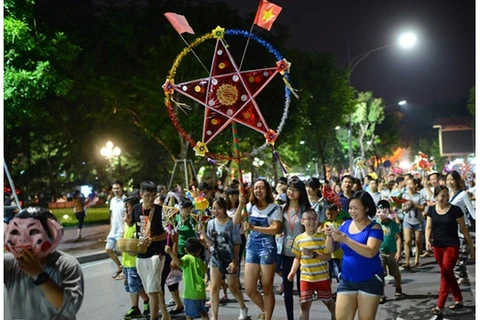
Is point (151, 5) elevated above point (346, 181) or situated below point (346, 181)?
above

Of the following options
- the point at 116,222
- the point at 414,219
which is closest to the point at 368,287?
the point at 116,222

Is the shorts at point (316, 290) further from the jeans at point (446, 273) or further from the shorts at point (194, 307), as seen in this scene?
the jeans at point (446, 273)

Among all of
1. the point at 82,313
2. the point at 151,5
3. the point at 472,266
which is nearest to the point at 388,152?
the point at 151,5

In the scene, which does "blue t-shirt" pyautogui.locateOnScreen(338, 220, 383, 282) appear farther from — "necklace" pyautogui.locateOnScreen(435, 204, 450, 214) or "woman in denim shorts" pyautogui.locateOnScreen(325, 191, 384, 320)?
"necklace" pyautogui.locateOnScreen(435, 204, 450, 214)

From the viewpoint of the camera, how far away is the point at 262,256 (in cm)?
709

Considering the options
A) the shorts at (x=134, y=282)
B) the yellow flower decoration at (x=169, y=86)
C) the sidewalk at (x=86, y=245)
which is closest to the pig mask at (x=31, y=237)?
the shorts at (x=134, y=282)

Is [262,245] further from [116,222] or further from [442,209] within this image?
[116,222]

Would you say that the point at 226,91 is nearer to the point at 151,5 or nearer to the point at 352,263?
the point at 352,263

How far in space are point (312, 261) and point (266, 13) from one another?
3.45 meters

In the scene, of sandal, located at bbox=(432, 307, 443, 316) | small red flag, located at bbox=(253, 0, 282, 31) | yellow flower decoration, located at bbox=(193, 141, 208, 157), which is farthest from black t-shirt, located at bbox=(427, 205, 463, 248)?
small red flag, located at bbox=(253, 0, 282, 31)

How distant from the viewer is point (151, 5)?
1122 inches

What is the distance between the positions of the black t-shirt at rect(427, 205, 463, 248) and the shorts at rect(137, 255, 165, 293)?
3.62 meters

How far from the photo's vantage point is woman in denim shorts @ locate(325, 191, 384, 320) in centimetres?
550

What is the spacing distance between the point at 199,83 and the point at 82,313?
11.8ft
